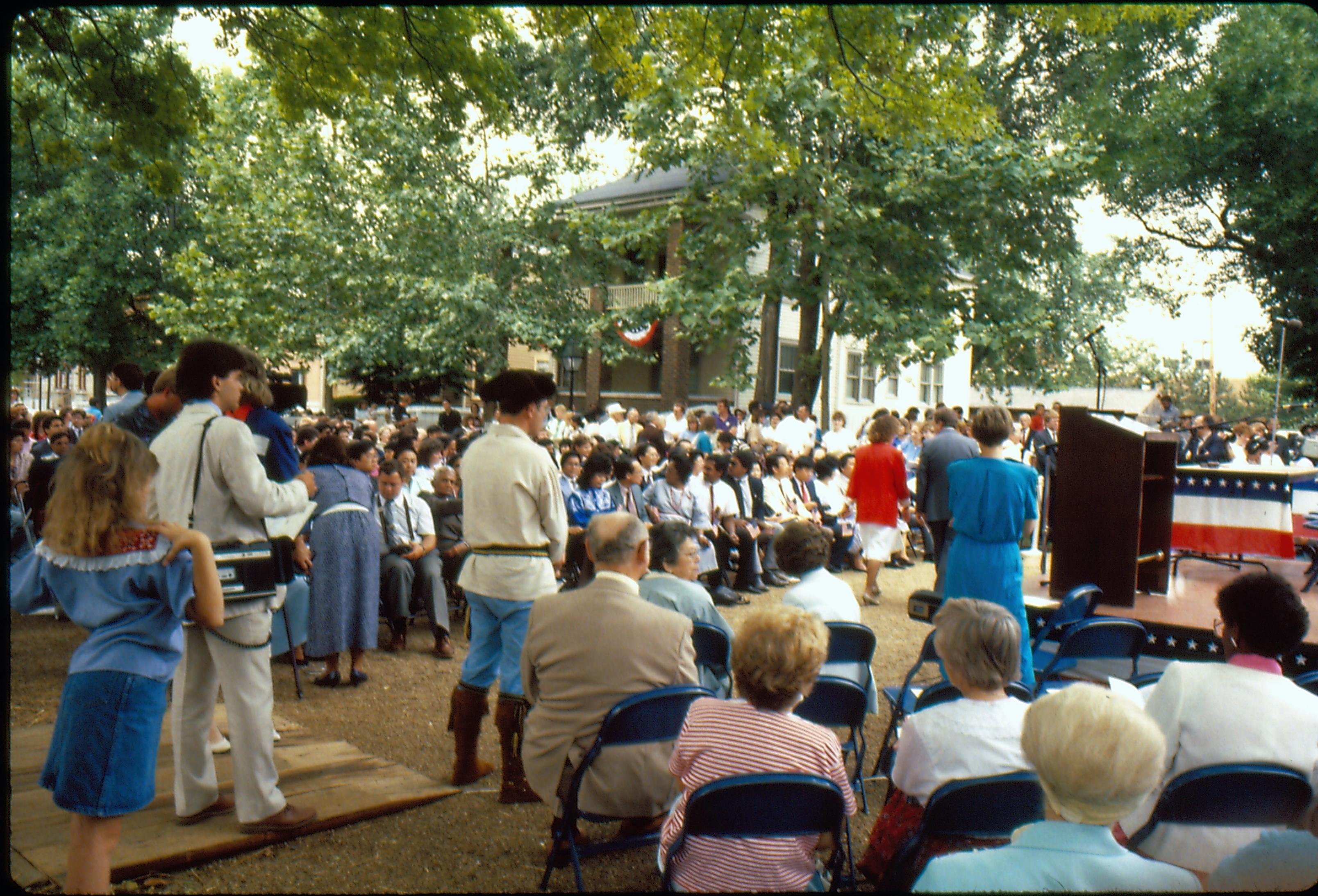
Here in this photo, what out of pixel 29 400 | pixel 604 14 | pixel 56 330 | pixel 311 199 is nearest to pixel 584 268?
pixel 311 199

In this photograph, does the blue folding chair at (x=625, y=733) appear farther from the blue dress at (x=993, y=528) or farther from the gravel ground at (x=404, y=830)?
the blue dress at (x=993, y=528)

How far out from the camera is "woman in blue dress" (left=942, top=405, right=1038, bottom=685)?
538 cm

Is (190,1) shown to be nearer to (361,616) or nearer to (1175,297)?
(361,616)

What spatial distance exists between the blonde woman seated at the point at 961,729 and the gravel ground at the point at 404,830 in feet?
3.72

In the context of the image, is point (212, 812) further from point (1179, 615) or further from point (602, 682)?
point (1179, 615)

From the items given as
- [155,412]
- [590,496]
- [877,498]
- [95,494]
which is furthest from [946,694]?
[877,498]

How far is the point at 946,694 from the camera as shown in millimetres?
3254

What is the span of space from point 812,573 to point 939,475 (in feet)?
13.1

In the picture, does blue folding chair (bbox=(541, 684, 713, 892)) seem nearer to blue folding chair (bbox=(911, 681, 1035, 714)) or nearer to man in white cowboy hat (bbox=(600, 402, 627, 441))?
blue folding chair (bbox=(911, 681, 1035, 714))

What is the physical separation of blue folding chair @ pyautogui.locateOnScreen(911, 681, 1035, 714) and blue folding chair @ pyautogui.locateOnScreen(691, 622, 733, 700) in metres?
1.08

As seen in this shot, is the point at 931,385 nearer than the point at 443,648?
No

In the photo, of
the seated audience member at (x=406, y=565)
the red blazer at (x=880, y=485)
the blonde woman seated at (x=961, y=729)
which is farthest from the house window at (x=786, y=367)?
the blonde woman seated at (x=961, y=729)

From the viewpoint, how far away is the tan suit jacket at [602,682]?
3283mm

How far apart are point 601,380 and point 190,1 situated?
24.4 m
